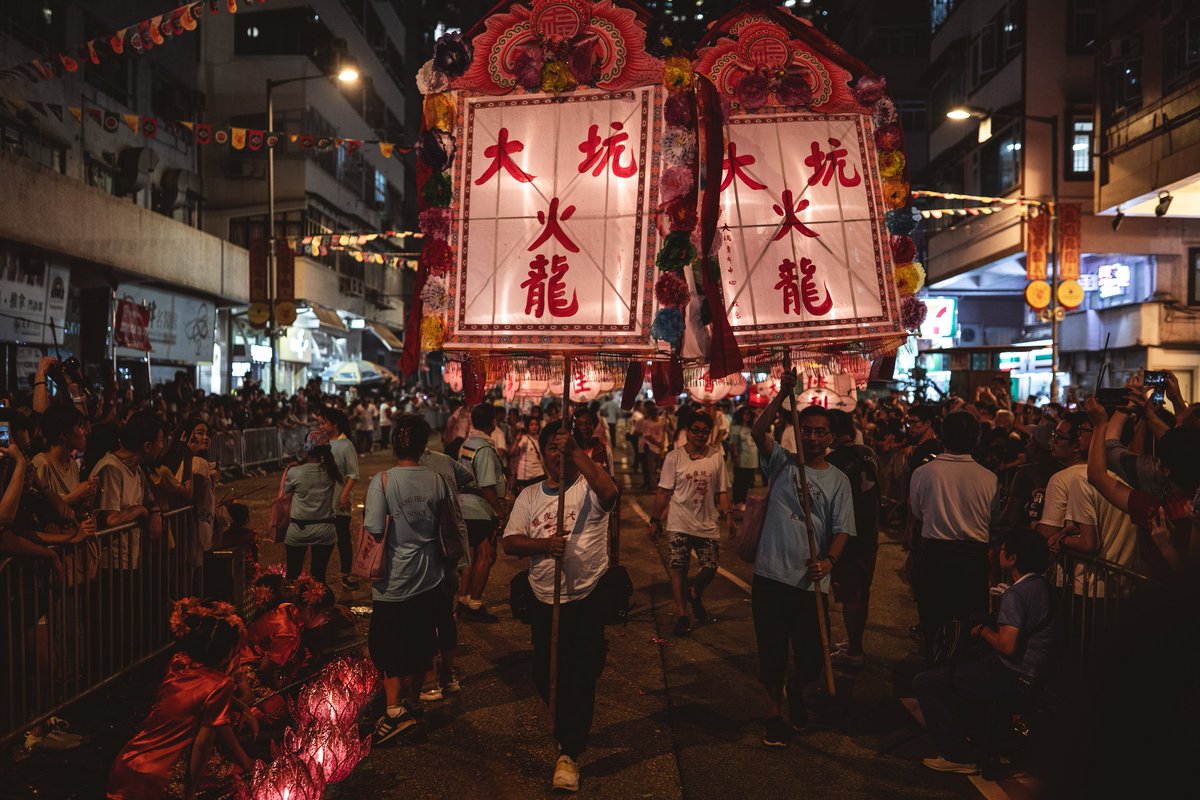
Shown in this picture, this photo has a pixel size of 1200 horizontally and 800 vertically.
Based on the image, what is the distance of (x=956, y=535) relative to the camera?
657 cm

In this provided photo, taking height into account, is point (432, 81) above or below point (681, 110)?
above

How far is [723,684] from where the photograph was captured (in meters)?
7.19

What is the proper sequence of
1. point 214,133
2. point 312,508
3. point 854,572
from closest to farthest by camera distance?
point 854,572, point 312,508, point 214,133

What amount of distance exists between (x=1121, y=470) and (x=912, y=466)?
8.28 ft

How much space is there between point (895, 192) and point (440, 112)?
325 centimetres

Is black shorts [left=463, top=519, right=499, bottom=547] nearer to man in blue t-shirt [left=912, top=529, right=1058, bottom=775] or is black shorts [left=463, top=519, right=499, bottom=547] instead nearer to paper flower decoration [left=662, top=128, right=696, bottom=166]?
paper flower decoration [left=662, top=128, right=696, bottom=166]

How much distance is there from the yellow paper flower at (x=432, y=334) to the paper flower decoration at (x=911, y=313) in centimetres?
322

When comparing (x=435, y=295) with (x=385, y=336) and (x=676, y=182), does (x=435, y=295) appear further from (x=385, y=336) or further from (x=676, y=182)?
(x=385, y=336)

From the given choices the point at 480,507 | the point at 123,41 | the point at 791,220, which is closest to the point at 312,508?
the point at 480,507

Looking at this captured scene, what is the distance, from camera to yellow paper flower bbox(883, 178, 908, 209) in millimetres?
6824

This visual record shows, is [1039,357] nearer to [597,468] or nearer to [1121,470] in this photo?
[1121,470]

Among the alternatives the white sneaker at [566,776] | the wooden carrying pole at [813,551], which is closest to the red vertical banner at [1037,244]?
the wooden carrying pole at [813,551]

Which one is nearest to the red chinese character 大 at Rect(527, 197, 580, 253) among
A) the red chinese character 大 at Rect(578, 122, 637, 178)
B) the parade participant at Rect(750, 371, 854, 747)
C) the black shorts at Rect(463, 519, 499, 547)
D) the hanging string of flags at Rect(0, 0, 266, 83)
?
the red chinese character 大 at Rect(578, 122, 637, 178)

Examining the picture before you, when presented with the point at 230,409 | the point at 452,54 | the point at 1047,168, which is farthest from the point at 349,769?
the point at 1047,168
